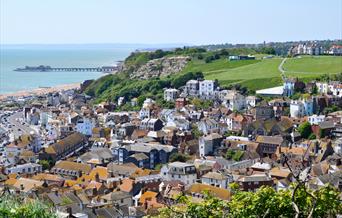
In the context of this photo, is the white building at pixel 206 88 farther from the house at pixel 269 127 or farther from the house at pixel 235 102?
the house at pixel 269 127

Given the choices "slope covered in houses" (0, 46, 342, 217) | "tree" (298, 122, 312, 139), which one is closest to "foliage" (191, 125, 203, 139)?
"slope covered in houses" (0, 46, 342, 217)

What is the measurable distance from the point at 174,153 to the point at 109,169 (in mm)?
5230

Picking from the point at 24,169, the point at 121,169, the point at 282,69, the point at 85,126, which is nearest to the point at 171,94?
the point at 85,126

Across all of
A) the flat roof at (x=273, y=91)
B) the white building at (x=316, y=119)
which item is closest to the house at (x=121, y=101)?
the flat roof at (x=273, y=91)

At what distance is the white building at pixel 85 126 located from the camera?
133 feet

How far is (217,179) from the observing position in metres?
Result: 24.7

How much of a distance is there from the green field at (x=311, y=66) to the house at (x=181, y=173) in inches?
1095


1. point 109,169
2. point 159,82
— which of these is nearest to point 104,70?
point 159,82

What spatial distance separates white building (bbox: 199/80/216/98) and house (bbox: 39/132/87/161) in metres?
15.8

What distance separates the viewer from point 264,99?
4584 centimetres

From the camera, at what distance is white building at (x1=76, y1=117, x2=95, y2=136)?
4051cm

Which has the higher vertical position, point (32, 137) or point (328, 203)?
point (328, 203)

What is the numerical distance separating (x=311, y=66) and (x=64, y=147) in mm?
32740

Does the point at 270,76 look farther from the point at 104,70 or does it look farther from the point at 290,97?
the point at 104,70
